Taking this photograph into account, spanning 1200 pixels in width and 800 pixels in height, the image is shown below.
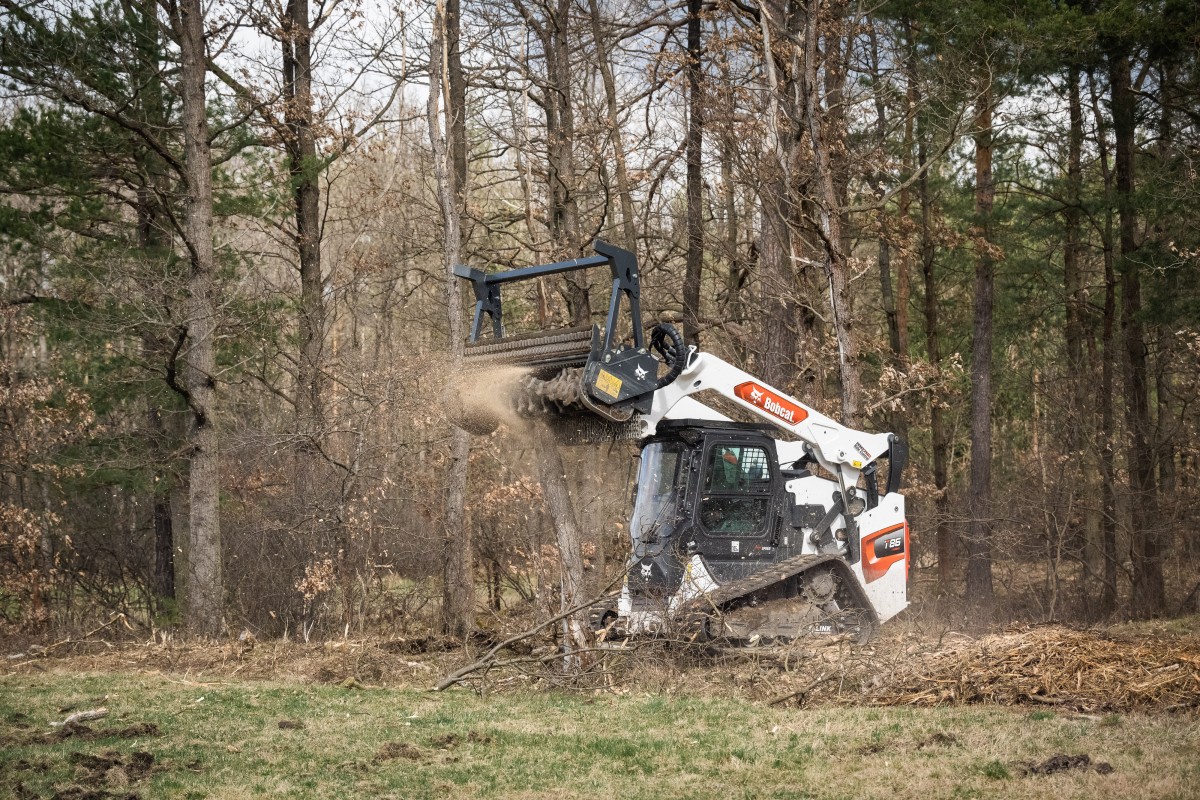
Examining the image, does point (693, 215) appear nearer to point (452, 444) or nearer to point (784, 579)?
point (452, 444)

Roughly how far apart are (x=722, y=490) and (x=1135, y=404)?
11.4 m

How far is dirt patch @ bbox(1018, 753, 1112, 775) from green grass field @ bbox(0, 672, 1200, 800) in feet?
0.17

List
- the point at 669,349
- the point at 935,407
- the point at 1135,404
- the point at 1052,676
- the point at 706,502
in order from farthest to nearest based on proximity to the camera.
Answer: the point at 935,407 < the point at 1135,404 < the point at 706,502 < the point at 669,349 < the point at 1052,676

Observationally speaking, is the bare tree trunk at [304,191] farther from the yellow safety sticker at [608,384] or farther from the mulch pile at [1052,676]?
the mulch pile at [1052,676]

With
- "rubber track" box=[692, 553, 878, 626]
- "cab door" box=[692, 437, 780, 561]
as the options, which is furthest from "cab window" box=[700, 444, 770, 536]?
"rubber track" box=[692, 553, 878, 626]

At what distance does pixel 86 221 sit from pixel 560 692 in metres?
12.1

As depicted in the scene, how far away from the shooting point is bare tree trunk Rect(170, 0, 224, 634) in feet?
53.4

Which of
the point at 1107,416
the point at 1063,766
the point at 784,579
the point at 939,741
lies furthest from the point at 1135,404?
the point at 1063,766

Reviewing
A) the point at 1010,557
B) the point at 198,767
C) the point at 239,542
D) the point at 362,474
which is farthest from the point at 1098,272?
the point at 198,767

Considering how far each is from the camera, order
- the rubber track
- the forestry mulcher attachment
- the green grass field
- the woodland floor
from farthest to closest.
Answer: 1. the rubber track
2. the forestry mulcher attachment
3. the woodland floor
4. the green grass field

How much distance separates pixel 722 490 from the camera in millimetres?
12336

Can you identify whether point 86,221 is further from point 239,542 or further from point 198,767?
point 198,767

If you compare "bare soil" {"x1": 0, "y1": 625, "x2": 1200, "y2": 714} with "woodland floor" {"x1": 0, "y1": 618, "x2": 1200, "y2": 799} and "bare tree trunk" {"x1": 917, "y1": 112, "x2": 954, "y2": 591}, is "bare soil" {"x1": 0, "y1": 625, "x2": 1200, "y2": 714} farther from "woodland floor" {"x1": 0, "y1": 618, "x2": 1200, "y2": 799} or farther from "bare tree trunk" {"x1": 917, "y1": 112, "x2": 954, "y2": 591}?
"bare tree trunk" {"x1": 917, "y1": 112, "x2": 954, "y2": 591}

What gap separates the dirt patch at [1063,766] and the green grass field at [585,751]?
5 cm
